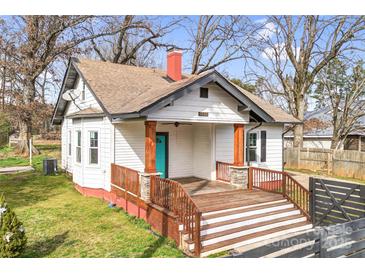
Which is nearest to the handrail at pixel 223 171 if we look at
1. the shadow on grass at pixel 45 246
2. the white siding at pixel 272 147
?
the white siding at pixel 272 147

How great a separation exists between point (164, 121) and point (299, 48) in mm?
17642

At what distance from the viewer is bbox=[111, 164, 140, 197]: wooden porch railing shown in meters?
8.05

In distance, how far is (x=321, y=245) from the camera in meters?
4.34

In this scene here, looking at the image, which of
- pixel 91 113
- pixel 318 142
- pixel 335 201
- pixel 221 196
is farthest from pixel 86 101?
pixel 318 142

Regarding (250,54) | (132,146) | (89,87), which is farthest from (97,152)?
(250,54)

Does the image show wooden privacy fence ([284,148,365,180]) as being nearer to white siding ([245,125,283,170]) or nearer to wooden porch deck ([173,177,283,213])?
white siding ([245,125,283,170])

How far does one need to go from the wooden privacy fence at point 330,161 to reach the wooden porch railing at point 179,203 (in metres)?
13.4

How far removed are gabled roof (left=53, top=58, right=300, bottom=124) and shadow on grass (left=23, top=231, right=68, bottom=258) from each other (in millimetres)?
3596

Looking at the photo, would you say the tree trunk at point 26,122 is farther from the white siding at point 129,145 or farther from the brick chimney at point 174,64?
the white siding at point 129,145

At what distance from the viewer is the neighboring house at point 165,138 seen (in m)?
7.62

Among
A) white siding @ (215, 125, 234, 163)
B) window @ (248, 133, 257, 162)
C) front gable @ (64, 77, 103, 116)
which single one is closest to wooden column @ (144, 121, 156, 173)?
front gable @ (64, 77, 103, 116)
